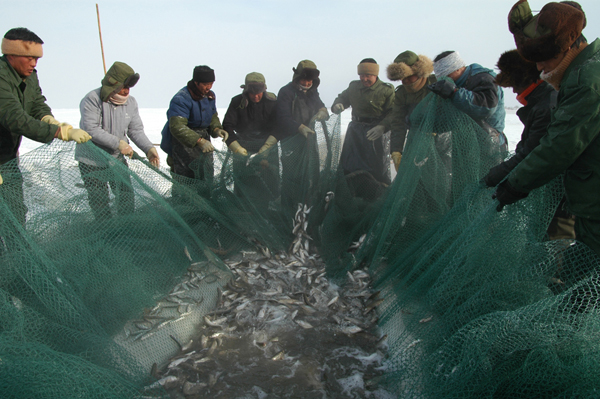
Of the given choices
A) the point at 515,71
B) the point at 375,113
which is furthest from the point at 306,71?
the point at 515,71

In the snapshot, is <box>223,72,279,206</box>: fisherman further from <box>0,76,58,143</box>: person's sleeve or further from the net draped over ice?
<box>0,76,58,143</box>: person's sleeve

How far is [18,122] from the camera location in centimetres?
376

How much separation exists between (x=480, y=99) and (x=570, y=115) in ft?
7.72

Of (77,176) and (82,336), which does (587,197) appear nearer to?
(82,336)

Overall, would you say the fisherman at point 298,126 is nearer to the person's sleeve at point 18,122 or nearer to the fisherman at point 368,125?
the fisherman at point 368,125

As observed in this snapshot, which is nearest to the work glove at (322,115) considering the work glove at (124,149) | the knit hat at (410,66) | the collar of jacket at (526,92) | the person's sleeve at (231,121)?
the knit hat at (410,66)

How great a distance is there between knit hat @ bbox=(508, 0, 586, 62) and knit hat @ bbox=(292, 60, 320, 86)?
14.4 feet

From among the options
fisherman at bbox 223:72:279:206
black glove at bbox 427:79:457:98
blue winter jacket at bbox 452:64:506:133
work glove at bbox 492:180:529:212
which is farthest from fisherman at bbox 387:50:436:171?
work glove at bbox 492:180:529:212

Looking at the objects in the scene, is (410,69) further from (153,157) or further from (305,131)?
(153,157)

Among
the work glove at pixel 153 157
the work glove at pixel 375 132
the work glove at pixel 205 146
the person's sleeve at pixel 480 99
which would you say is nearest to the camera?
the person's sleeve at pixel 480 99

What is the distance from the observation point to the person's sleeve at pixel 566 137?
2.15m

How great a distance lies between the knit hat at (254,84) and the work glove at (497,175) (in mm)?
4160

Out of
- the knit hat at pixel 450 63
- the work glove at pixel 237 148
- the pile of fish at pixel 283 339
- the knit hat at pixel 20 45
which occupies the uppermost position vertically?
the knit hat at pixel 20 45

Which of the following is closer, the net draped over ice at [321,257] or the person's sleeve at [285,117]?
the net draped over ice at [321,257]
